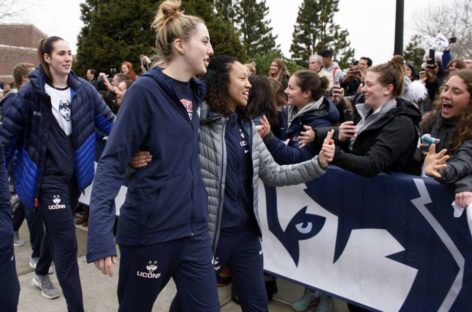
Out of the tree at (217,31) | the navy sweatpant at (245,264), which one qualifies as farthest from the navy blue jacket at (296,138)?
the tree at (217,31)

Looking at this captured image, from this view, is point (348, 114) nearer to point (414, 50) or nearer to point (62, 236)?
point (62, 236)

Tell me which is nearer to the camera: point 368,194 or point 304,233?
point 368,194

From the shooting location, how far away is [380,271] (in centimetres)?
299

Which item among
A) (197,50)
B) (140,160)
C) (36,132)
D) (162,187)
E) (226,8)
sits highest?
(226,8)

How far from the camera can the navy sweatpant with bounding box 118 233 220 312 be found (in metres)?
2.20

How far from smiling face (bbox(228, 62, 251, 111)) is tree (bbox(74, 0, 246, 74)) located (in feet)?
73.9

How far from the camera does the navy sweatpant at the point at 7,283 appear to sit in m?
2.27

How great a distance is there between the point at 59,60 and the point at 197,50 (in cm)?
171

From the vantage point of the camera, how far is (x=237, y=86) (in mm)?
2562

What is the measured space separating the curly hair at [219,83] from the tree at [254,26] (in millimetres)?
44772

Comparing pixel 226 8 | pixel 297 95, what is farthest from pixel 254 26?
pixel 297 95

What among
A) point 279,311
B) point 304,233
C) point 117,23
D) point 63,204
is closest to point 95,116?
point 63,204

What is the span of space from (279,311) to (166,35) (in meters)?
2.46

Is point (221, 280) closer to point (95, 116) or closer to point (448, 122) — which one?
point (95, 116)
